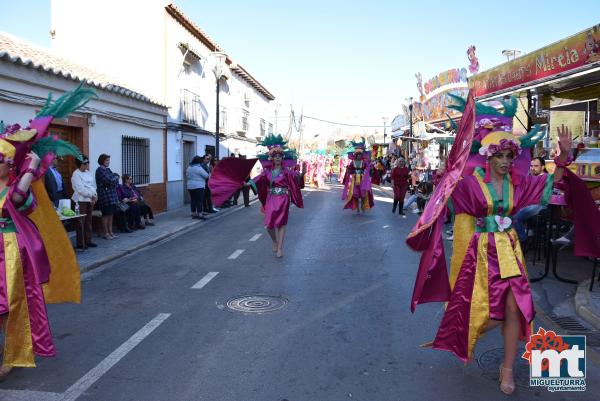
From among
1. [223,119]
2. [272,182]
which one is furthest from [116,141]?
[223,119]

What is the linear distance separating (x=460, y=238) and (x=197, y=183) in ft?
36.5

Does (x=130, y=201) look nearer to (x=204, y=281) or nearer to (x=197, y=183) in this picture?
(x=197, y=183)

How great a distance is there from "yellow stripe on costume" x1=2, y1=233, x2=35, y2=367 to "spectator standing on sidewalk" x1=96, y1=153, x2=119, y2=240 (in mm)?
6908

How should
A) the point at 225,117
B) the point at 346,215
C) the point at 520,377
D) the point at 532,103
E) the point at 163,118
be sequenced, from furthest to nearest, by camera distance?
1. the point at 225,117
2. the point at 163,118
3. the point at 346,215
4. the point at 532,103
5. the point at 520,377

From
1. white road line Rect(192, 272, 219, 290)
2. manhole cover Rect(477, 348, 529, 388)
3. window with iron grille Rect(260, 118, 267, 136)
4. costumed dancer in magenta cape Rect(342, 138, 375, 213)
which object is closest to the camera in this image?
manhole cover Rect(477, 348, 529, 388)

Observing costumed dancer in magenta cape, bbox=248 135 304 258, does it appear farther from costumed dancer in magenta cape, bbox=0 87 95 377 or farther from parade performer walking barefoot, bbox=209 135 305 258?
costumed dancer in magenta cape, bbox=0 87 95 377

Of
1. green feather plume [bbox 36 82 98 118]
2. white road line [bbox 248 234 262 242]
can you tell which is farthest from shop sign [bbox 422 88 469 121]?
green feather plume [bbox 36 82 98 118]

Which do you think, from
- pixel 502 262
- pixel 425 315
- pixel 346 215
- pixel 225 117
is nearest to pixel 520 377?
pixel 502 262

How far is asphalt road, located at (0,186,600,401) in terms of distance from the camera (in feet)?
11.9

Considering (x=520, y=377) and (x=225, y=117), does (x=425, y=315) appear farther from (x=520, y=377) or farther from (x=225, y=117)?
(x=225, y=117)

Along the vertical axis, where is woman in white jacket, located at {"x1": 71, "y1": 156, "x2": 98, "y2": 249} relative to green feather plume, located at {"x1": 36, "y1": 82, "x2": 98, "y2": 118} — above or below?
below

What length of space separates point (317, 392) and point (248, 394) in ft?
1.55

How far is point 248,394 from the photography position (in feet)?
11.6

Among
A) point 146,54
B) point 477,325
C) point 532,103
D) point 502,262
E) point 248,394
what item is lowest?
point 248,394
